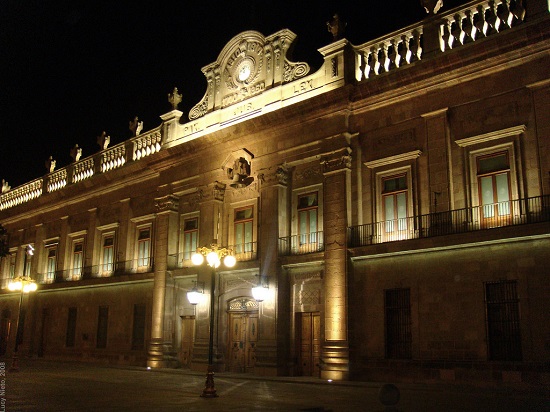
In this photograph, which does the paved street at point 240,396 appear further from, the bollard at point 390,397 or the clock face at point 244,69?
the clock face at point 244,69

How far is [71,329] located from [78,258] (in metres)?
4.18

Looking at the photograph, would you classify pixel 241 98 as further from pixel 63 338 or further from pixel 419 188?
pixel 63 338

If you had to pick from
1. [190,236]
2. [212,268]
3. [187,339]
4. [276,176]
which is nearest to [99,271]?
[190,236]

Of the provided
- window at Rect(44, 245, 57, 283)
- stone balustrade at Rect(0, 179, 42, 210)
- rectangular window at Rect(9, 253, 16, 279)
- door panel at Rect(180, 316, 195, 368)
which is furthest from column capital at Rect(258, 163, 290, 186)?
rectangular window at Rect(9, 253, 16, 279)

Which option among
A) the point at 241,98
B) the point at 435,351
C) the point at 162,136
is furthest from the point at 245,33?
the point at 435,351

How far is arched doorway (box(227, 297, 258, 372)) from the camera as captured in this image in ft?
78.0

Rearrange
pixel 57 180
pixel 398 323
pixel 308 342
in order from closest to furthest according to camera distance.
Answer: pixel 398 323
pixel 308 342
pixel 57 180

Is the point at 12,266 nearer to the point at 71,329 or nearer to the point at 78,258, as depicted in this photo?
the point at 78,258

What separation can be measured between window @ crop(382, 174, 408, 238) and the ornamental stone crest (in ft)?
20.7

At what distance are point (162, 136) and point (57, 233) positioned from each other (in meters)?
11.8

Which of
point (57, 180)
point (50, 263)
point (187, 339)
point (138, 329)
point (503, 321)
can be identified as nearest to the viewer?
point (503, 321)

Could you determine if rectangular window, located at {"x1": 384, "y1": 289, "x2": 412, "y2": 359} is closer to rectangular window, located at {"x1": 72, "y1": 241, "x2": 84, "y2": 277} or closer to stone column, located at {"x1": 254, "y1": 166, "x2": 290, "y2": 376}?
stone column, located at {"x1": 254, "y1": 166, "x2": 290, "y2": 376}

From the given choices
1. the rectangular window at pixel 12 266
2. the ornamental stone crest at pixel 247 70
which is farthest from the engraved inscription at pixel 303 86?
the rectangular window at pixel 12 266

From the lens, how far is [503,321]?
57.3ft
